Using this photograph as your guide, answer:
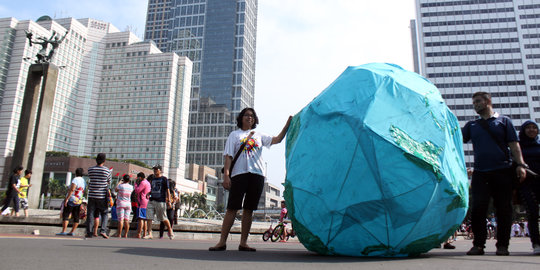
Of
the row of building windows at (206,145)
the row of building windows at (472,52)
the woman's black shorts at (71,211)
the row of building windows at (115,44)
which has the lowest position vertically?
the woman's black shorts at (71,211)

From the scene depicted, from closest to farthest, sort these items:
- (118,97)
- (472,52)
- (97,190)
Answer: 1. (97,190)
2. (472,52)
3. (118,97)

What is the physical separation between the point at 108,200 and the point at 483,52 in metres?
106

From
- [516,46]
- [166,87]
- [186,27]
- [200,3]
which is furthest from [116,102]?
[516,46]

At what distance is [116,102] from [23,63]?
24606 millimetres

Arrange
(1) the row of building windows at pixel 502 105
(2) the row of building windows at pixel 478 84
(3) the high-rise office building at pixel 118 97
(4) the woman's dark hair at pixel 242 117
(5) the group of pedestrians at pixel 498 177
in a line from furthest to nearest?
(3) the high-rise office building at pixel 118 97
(2) the row of building windows at pixel 478 84
(1) the row of building windows at pixel 502 105
(4) the woman's dark hair at pixel 242 117
(5) the group of pedestrians at pixel 498 177

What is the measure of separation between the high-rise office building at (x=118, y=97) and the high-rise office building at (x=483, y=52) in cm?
6898

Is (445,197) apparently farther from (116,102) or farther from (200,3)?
(200,3)

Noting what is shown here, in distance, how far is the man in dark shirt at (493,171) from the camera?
4.45 meters

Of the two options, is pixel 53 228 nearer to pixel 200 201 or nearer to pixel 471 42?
pixel 200 201

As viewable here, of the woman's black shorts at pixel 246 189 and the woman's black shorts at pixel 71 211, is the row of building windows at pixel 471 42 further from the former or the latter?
the woman's black shorts at pixel 246 189

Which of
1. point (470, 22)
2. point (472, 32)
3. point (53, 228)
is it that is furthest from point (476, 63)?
point (53, 228)

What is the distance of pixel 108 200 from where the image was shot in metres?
7.73

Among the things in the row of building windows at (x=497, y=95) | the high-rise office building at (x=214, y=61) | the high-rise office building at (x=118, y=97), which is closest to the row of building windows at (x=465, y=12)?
the row of building windows at (x=497, y=95)

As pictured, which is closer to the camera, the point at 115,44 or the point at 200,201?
the point at 200,201
